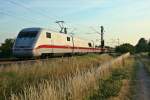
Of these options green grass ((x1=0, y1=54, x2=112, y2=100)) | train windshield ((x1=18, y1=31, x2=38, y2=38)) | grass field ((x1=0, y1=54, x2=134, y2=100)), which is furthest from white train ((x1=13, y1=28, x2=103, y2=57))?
grass field ((x1=0, y1=54, x2=134, y2=100))

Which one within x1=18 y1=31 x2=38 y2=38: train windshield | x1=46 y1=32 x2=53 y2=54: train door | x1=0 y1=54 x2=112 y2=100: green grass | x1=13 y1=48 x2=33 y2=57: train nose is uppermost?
x1=18 y1=31 x2=38 y2=38: train windshield

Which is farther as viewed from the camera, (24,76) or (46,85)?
(24,76)

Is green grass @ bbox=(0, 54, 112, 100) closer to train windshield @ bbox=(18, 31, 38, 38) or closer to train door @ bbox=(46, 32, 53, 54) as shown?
train windshield @ bbox=(18, 31, 38, 38)

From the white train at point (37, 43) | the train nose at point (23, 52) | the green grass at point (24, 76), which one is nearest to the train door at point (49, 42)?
the white train at point (37, 43)

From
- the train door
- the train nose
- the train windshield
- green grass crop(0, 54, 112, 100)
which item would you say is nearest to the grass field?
green grass crop(0, 54, 112, 100)

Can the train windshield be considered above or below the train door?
above

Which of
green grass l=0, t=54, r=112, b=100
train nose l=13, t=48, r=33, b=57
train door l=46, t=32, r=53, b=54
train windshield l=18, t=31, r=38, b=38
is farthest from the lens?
train door l=46, t=32, r=53, b=54

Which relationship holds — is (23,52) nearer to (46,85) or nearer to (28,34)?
(28,34)

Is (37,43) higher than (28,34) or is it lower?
lower

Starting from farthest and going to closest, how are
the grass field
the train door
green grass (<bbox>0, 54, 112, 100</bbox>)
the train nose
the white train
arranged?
the train door
the white train
the train nose
green grass (<bbox>0, 54, 112, 100</bbox>)
the grass field

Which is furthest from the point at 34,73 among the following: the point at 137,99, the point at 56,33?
the point at 56,33

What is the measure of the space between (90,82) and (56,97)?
469 centimetres

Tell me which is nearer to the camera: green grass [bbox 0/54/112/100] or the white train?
green grass [bbox 0/54/112/100]

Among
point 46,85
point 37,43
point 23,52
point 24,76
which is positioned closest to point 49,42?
point 37,43
